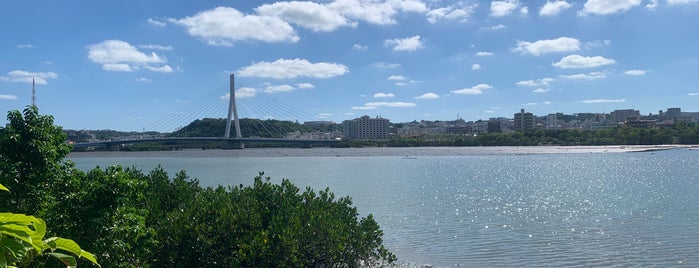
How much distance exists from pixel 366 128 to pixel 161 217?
510 feet

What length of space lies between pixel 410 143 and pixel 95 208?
114453 millimetres

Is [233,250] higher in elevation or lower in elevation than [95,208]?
lower

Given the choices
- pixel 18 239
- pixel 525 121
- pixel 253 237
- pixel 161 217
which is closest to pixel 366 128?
pixel 525 121

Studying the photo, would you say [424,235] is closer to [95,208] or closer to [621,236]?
[621,236]

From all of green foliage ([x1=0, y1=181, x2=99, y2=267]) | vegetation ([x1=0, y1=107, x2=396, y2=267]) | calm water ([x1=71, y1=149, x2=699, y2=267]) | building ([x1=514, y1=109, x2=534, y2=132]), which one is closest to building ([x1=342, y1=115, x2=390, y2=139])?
building ([x1=514, y1=109, x2=534, y2=132])

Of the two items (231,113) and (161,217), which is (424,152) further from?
(161,217)

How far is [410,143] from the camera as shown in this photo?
118812 millimetres

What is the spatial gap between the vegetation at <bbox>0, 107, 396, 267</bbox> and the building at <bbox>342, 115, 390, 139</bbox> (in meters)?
145

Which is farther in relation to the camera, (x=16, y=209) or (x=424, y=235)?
(x=424, y=235)

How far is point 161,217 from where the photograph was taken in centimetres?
898

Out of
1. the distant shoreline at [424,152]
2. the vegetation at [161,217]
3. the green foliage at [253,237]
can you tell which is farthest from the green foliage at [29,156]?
the distant shoreline at [424,152]

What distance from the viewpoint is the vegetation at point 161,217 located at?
5.27m

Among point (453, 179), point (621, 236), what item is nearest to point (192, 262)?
point (621, 236)

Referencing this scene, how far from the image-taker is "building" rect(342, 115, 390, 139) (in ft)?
516
